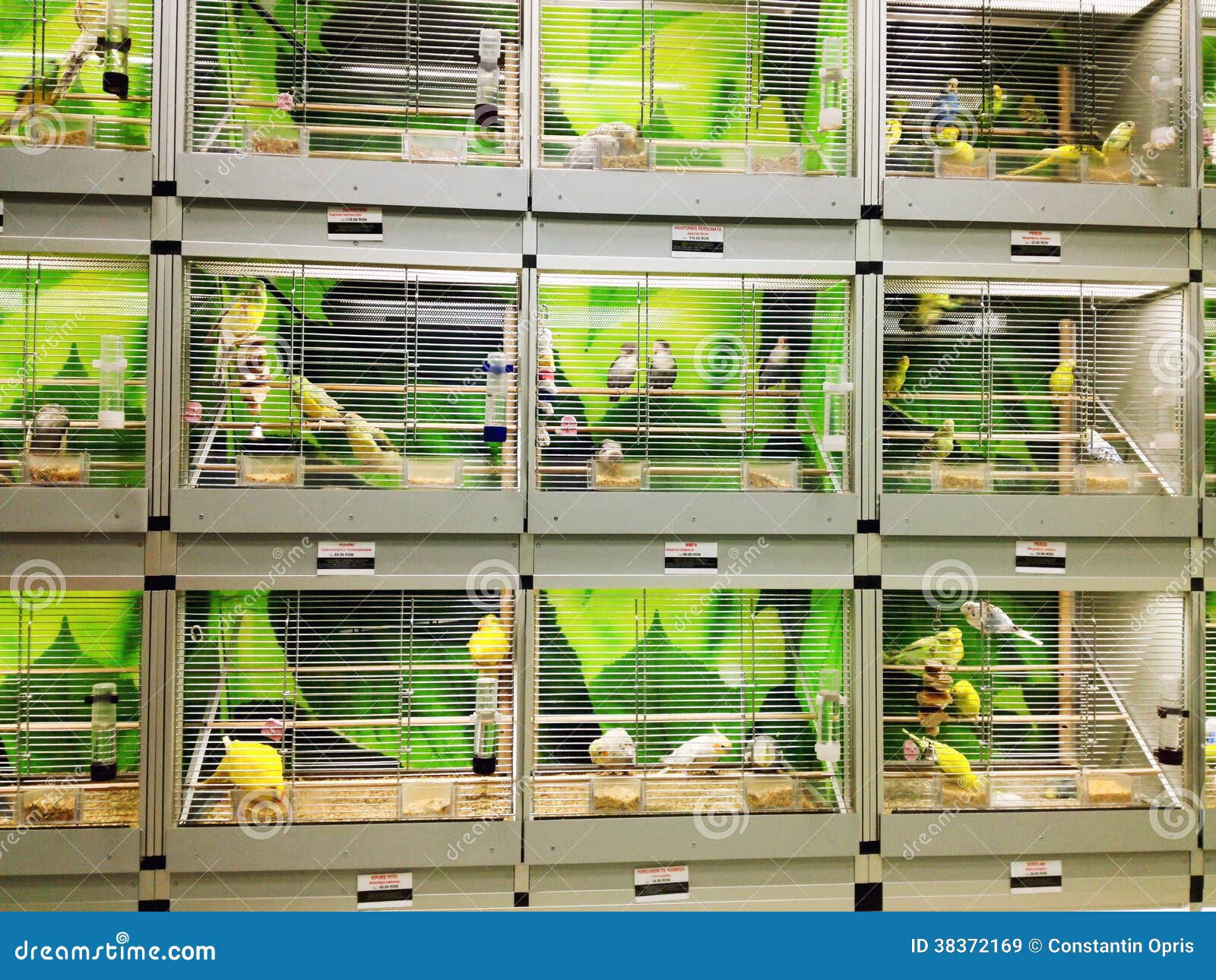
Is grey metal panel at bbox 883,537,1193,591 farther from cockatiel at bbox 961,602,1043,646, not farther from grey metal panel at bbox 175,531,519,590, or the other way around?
grey metal panel at bbox 175,531,519,590

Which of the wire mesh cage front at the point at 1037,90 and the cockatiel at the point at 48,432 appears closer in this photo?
the cockatiel at the point at 48,432

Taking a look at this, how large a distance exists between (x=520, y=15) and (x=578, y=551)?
Answer: 4.90 ft

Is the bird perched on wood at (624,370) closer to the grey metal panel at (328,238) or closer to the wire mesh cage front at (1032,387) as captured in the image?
the grey metal panel at (328,238)

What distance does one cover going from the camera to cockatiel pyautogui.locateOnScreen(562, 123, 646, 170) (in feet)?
7.45

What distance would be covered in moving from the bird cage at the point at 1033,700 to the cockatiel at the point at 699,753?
481 millimetres

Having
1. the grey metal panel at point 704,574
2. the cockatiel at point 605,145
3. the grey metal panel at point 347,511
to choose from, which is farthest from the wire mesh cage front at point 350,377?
the cockatiel at point 605,145

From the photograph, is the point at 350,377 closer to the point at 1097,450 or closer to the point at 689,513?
the point at 689,513

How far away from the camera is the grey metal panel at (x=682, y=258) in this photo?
224cm

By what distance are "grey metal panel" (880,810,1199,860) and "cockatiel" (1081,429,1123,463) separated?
3.25 ft

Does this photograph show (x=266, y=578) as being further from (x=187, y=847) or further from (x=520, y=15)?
(x=520, y=15)

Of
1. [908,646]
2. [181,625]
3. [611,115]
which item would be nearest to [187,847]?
[181,625]

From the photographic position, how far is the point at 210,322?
2232mm

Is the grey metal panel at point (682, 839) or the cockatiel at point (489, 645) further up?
the cockatiel at point (489, 645)

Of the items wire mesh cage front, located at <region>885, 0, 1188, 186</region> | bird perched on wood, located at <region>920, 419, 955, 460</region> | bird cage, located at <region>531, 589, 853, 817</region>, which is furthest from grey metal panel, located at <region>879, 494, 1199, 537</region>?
wire mesh cage front, located at <region>885, 0, 1188, 186</region>
